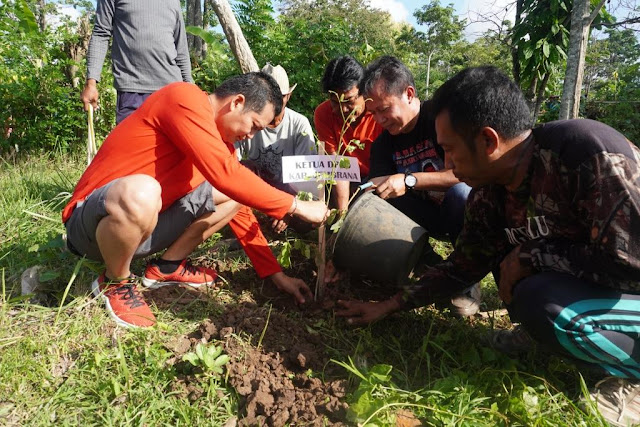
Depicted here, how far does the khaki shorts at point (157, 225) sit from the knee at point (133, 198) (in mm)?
57

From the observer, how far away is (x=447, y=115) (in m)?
1.57

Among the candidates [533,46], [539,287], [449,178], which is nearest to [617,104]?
[533,46]

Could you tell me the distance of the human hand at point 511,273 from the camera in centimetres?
173

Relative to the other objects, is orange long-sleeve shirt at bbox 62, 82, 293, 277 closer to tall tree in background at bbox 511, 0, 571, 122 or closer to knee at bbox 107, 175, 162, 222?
knee at bbox 107, 175, 162, 222

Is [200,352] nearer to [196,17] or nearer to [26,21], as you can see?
[26,21]

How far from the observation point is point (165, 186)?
2.21 meters

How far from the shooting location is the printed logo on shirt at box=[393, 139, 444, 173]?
9.22 ft

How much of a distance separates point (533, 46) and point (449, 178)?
513cm

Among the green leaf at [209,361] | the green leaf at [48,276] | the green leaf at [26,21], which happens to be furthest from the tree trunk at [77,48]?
the green leaf at [209,361]

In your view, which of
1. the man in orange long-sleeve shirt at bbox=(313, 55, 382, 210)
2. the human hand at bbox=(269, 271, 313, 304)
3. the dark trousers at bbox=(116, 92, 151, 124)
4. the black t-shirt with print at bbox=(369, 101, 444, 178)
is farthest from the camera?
the dark trousers at bbox=(116, 92, 151, 124)

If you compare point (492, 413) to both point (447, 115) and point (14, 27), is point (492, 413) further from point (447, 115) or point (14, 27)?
point (14, 27)

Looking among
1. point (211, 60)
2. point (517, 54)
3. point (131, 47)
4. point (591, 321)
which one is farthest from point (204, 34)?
point (591, 321)

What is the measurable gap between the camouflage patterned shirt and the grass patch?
48cm

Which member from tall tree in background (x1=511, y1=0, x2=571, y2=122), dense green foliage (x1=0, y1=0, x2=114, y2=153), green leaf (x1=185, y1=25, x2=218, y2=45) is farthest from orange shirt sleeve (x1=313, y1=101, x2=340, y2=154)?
tall tree in background (x1=511, y1=0, x2=571, y2=122)
